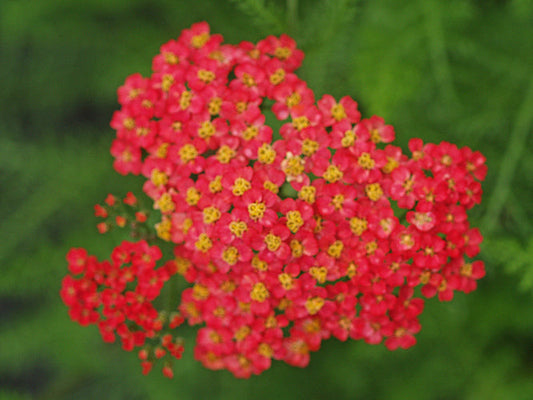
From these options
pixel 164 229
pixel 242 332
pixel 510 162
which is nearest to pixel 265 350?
pixel 242 332

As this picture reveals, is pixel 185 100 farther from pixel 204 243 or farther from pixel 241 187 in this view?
pixel 204 243

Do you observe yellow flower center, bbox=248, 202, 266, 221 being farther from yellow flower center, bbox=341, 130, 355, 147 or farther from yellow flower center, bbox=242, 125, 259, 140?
yellow flower center, bbox=341, 130, 355, 147

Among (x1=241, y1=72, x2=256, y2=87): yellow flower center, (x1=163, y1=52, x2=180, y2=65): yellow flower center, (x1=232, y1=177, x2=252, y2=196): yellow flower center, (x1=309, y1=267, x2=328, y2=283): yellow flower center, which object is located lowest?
(x1=309, y1=267, x2=328, y2=283): yellow flower center

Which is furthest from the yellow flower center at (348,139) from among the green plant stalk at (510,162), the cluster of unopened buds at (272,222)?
the green plant stalk at (510,162)

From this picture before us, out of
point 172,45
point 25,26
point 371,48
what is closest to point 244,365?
point 172,45

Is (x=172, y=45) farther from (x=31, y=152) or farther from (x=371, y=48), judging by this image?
(x=31, y=152)

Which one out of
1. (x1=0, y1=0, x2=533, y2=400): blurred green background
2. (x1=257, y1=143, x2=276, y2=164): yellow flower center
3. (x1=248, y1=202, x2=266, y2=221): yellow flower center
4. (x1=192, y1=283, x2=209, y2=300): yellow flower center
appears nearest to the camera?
(x1=248, y1=202, x2=266, y2=221): yellow flower center

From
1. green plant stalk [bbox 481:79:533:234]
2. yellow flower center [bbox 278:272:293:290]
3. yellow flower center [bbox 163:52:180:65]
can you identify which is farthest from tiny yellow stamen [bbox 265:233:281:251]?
green plant stalk [bbox 481:79:533:234]
